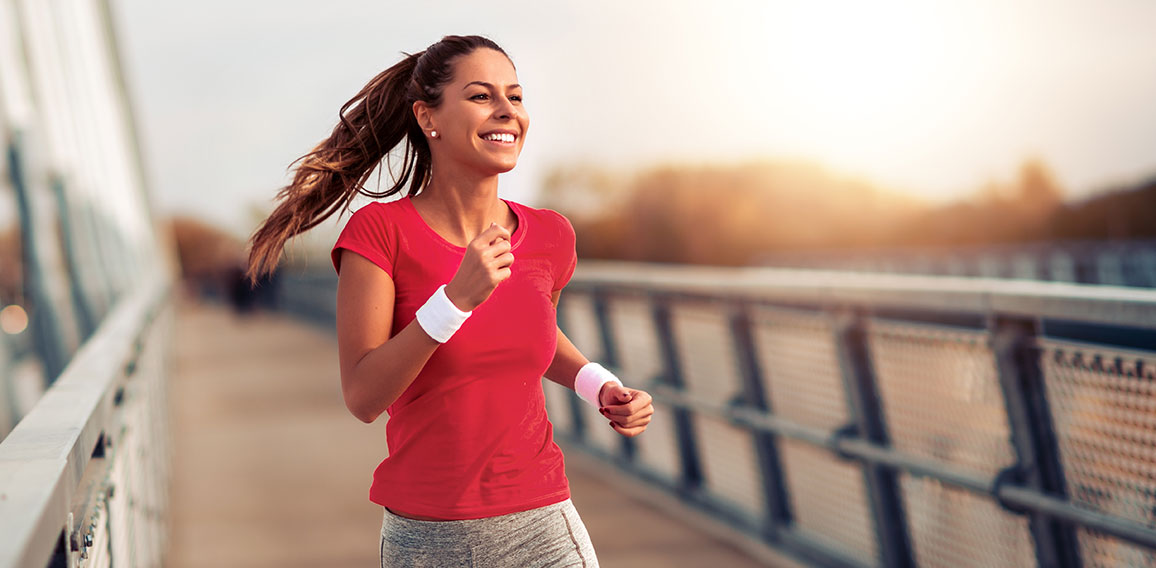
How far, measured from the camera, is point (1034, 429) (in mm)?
3721

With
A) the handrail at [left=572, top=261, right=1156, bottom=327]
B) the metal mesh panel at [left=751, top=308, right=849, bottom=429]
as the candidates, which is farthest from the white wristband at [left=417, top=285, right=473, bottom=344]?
the metal mesh panel at [left=751, top=308, right=849, bottom=429]

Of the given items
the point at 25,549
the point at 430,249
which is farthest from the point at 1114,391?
the point at 25,549

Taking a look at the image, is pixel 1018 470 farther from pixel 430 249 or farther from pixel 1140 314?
pixel 430 249

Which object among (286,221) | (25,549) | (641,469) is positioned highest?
(286,221)

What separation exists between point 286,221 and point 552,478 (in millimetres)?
669

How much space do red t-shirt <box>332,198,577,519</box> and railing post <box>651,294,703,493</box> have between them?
14.9ft

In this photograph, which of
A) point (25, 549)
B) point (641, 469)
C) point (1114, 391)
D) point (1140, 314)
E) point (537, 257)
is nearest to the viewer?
point (25, 549)

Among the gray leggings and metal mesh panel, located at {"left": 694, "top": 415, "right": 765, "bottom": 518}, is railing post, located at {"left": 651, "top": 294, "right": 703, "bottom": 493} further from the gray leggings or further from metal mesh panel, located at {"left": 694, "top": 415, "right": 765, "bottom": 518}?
the gray leggings

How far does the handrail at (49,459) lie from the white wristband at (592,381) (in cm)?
85

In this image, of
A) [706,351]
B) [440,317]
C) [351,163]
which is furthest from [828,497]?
[440,317]

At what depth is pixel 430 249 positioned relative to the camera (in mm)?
2061

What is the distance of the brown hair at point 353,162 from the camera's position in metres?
2.28

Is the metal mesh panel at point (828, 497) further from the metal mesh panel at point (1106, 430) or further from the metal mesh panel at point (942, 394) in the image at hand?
the metal mesh panel at point (1106, 430)

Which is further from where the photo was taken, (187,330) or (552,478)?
(187,330)
